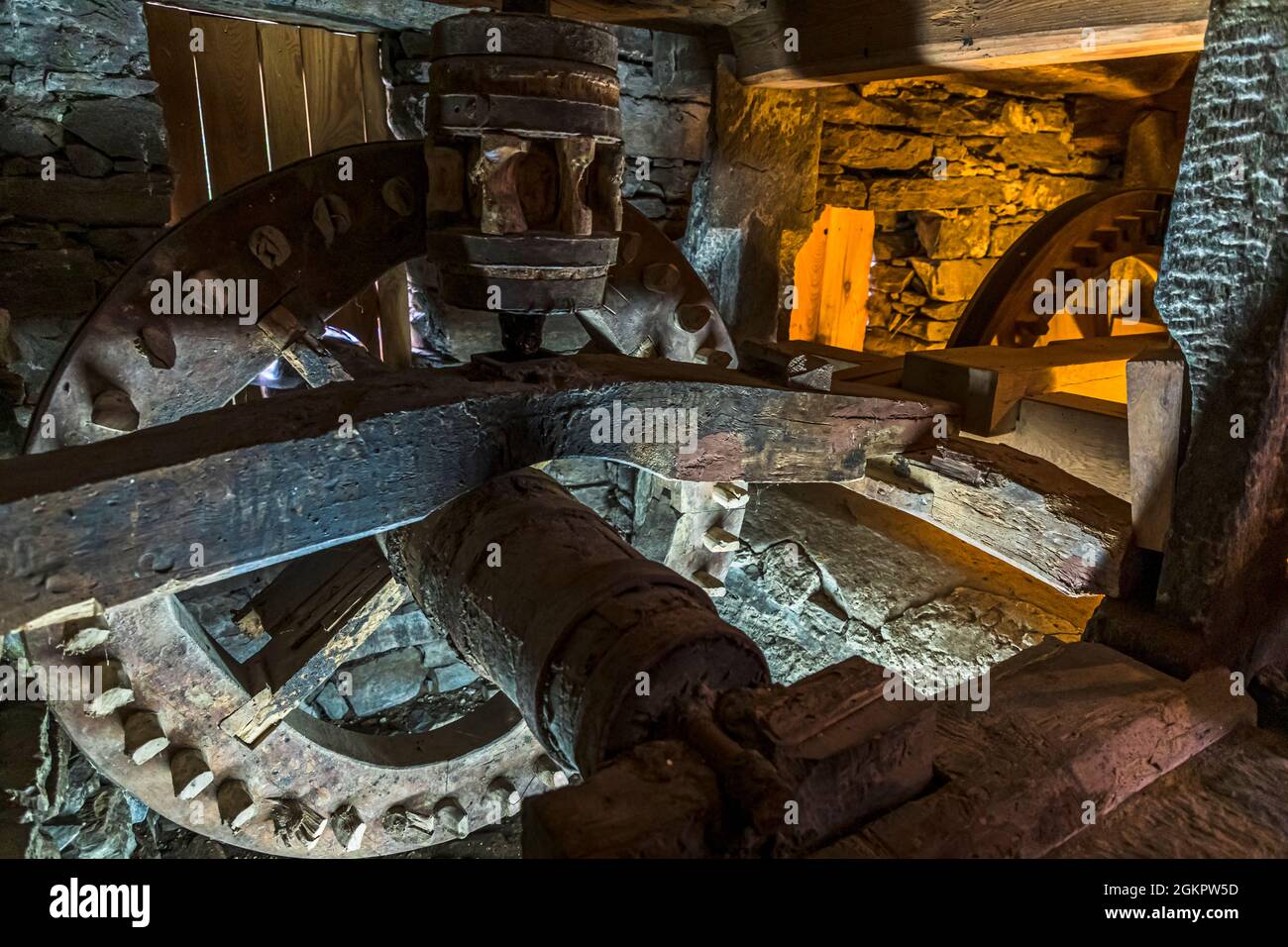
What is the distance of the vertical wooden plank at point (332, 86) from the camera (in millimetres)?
3430

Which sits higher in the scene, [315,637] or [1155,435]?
[1155,435]

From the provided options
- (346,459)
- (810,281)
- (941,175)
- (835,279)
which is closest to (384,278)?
(346,459)

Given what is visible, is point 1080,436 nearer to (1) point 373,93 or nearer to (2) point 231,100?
(1) point 373,93

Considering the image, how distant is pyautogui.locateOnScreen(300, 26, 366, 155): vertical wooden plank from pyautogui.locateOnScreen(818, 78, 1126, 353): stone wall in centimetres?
293

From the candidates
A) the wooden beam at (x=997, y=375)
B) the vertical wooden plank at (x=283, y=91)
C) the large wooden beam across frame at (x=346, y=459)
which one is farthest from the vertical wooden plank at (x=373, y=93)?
the wooden beam at (x=997, y=375)

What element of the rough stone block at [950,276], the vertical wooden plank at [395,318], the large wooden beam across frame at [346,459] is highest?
the rough stone block at [950,276]

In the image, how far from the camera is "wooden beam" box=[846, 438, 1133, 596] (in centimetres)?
213

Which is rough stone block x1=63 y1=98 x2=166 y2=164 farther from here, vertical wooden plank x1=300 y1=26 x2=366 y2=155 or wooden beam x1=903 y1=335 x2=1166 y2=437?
wooden beam x1=903 y1=335 x2=1166 y2=437

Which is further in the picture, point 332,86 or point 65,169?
point 332,86

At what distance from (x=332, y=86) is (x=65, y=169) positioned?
116 cm

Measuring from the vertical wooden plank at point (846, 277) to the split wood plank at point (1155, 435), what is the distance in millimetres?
4291

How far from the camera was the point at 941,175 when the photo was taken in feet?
19.1

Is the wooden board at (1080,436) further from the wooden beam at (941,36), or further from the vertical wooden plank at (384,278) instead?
the vertical wooden plank at (384,278)
